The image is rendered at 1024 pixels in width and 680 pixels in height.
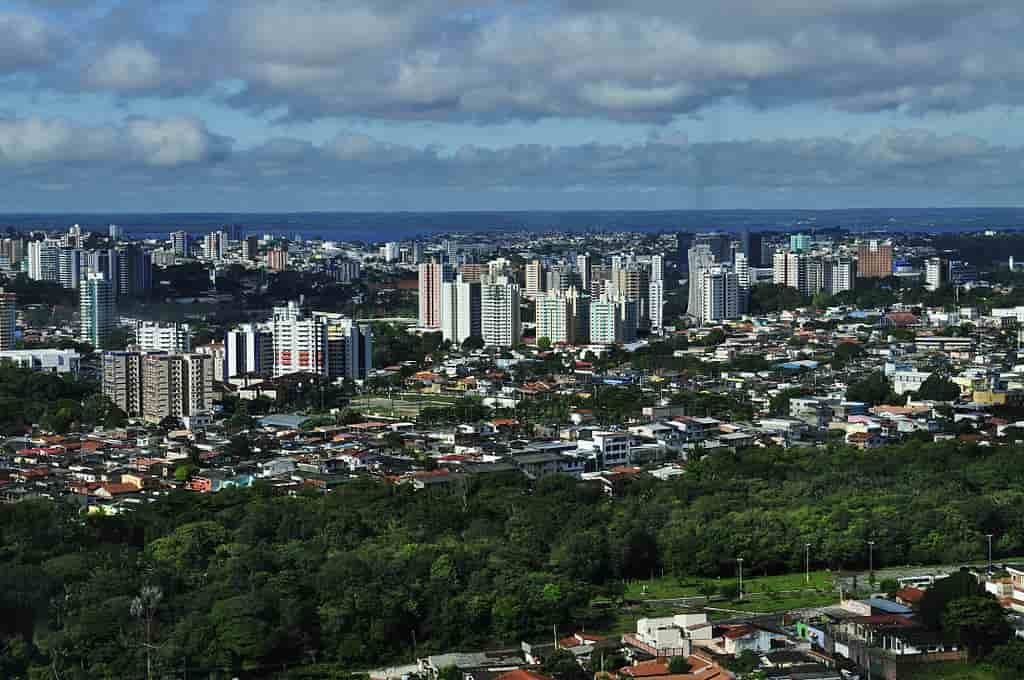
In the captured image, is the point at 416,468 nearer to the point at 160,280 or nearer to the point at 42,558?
the point at 42,558

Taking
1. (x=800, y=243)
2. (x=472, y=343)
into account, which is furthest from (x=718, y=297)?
(x=800, y=243)

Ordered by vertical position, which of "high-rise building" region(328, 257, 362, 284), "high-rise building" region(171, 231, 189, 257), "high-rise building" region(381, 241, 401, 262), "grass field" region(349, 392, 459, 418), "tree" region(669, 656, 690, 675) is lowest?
"grass field" region(349, 392, 459, 418)

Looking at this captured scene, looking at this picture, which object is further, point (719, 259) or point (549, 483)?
point (719, 259)

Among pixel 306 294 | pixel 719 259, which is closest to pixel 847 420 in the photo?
pixel 306 294

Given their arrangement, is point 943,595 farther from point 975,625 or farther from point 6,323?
point 6,323

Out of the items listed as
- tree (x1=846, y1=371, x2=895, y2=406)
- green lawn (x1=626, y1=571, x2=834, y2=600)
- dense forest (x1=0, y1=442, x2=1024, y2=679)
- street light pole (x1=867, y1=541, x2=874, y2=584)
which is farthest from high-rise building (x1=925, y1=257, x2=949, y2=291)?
green lawn (x1=626, y1=571, x2=834, y2=600)

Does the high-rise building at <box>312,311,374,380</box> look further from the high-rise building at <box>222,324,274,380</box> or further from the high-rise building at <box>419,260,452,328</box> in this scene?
the high-rise building at <box>419,260,452,328</box>
